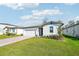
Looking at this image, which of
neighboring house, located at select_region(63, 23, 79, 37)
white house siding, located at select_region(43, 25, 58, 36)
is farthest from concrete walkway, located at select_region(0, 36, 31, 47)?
neighboring house, located at select_region(63, 23, 79, 37)

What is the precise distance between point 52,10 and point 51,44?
1.23 metres

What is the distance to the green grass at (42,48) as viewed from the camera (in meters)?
9.46

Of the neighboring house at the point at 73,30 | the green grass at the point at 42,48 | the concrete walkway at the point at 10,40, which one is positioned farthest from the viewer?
the neighboring house at the point at 73,30

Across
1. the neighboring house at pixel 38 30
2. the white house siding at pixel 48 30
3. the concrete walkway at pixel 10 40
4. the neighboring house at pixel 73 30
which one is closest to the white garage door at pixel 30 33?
the neighboring house at pixel 38 30

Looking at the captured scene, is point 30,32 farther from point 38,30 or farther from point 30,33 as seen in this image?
point 38,30

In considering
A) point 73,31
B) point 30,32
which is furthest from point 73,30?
point 30,32

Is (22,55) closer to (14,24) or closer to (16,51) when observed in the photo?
(16,51)

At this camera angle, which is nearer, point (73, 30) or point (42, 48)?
point (42, 48)

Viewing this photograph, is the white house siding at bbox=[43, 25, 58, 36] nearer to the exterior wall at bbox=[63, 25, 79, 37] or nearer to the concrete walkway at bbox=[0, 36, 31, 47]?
the exterior wall at bbox=[63, 25, 79, 37]

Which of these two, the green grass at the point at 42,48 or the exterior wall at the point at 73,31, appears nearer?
the green grass at the point at 42,48

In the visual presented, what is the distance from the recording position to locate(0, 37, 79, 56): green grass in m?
9.46

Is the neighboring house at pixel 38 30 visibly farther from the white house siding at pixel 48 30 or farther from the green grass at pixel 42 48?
the green grass at pixel 42 48

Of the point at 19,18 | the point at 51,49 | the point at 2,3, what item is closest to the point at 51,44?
the point at 51,49

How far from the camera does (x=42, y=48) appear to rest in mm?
9688
